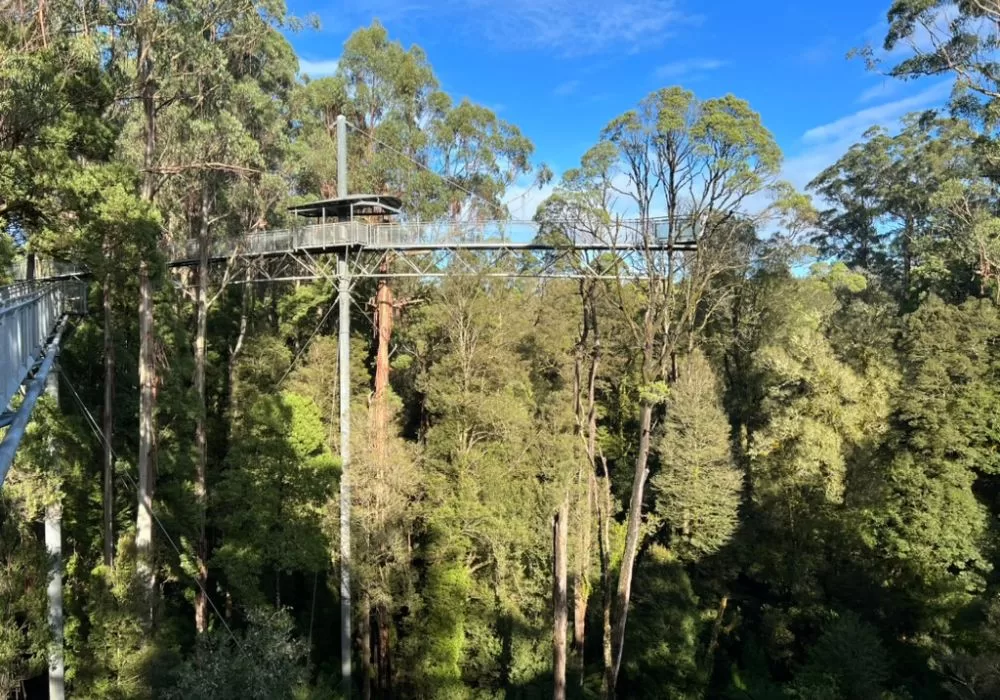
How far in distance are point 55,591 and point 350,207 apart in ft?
33.8

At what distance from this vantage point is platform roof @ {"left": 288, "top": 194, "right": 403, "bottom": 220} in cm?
1530

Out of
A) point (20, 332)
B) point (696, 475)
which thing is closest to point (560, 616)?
point (696, 475)

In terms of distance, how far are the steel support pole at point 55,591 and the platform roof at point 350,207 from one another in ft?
22.3

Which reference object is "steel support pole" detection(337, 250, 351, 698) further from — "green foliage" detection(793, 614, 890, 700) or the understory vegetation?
"green foliage" detection(793, 614, 890, 700)

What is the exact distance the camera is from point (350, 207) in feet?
51.0

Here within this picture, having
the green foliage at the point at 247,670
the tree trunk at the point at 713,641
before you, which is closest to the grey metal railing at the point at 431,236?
the green foliage at the point at 247,670

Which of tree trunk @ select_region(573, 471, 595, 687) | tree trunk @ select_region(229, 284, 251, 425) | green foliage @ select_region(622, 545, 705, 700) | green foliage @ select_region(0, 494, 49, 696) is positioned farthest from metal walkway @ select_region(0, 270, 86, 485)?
green foliage @ select_region(622, 545, 705, 700)

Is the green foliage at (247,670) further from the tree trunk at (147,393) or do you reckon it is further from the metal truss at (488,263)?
the metal truss at (488,263)

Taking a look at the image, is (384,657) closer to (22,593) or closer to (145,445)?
(22,593)

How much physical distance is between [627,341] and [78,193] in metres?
15.3

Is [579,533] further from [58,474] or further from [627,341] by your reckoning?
[58,474]

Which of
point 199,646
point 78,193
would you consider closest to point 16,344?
point 78,193

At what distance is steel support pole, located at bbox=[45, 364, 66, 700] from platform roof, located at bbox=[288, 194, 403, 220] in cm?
679

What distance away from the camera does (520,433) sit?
1655cm
